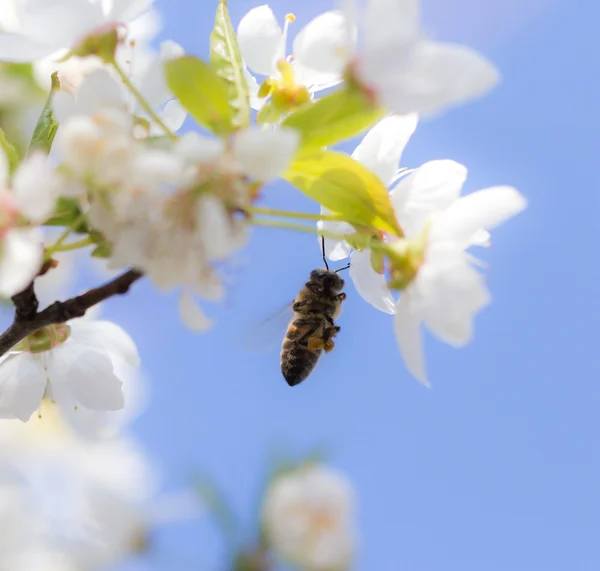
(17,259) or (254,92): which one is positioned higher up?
(254,92)

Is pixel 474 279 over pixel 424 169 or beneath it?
beneath

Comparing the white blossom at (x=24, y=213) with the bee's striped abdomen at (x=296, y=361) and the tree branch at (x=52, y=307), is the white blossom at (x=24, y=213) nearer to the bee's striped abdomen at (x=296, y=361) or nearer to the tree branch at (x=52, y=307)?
the tree branch at (x=52, y=307)

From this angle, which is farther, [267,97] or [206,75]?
[267,97]

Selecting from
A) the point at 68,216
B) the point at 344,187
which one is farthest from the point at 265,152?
the point at 68,216

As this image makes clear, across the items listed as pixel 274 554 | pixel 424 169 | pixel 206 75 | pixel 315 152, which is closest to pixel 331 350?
pixel 274 554

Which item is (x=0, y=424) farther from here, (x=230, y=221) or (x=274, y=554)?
(x=230, y=221)

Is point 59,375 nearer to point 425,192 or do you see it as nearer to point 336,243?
point 336,243

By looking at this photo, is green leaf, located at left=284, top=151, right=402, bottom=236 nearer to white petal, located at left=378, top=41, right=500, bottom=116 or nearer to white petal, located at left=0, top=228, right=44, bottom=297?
white petal, located at left=378, top=41, right=500, bottom=116
